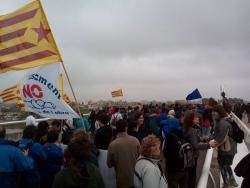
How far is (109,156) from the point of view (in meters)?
5.87

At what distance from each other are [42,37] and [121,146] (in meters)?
2.98

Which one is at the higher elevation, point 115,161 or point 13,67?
point 13,67

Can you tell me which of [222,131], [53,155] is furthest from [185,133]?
[53,155]

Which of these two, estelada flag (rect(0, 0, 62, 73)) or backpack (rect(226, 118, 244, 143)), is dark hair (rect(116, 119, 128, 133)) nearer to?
estelada flag (rect(0, 0, 62, 73))

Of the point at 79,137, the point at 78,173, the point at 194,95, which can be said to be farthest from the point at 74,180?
the point at 194,95

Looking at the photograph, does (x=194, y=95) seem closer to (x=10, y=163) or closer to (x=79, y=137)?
(x=79, y=137)

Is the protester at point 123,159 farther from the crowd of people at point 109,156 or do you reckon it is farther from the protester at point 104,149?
the protester at point 104,149

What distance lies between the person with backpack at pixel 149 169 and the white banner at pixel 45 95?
2637 mm

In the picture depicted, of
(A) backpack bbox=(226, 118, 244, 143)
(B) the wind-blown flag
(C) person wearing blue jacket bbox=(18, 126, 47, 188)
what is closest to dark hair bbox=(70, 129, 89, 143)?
(C) person wearing blue jacket bbox=(18, 126, 47, 188)

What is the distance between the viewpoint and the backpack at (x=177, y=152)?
6.61 metres

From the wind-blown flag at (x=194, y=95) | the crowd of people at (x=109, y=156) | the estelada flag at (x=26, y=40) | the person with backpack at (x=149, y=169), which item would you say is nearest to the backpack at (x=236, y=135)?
the crowd of people at (x=109, y=156)

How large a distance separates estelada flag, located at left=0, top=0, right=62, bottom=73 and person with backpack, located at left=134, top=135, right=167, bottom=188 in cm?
337

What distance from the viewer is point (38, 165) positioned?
5.71m

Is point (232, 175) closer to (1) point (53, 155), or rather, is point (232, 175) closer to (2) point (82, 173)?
(1) point (53, 155)
